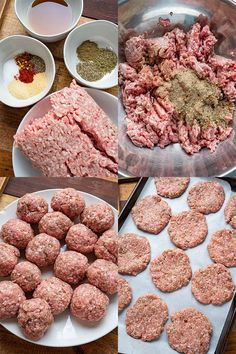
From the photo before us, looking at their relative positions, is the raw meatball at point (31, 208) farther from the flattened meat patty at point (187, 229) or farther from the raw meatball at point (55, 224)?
the flattened meat patty at point (187, 229)

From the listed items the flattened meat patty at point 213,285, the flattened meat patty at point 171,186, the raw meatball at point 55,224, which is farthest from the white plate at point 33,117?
the flattened meat patty at point 213,285

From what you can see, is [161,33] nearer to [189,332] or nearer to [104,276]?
[104,276]

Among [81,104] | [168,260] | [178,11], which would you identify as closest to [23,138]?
[81,104]

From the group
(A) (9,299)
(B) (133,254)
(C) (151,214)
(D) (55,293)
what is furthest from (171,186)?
(A) (9,299)

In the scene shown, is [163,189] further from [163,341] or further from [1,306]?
[1,306]

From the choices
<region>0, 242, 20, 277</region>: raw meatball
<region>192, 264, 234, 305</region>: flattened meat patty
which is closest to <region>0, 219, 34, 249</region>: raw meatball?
<region>0, 242, 20, 277</region>: raw meatball
